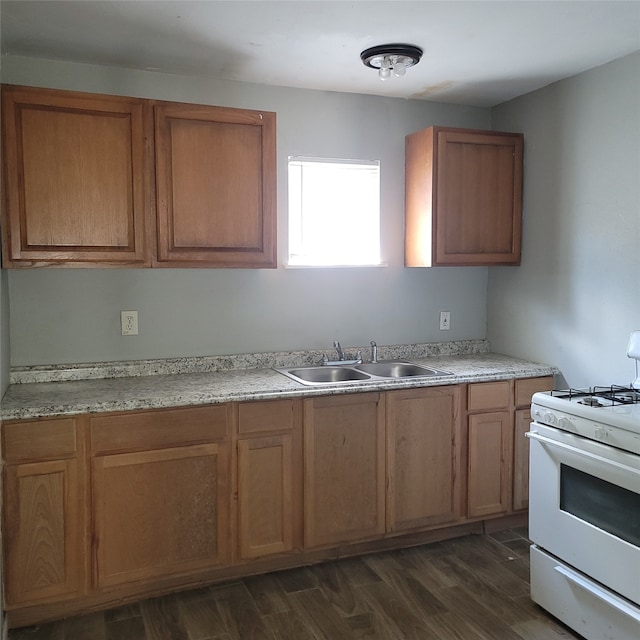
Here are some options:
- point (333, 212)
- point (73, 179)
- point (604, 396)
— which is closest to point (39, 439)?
point (73, 179)

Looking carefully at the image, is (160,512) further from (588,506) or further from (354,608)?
(588,506)

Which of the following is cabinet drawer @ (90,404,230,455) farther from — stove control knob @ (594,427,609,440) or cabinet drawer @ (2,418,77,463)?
stove control knob @ (594,427,609,440)

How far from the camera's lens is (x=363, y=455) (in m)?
2.88

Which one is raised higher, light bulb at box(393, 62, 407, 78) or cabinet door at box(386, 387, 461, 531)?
light bulb at box(393, 62, 407, 78)

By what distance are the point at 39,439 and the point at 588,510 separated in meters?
2.06

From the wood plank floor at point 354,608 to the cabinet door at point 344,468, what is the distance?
0.20 meters

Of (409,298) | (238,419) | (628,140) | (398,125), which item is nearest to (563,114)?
(628,140)

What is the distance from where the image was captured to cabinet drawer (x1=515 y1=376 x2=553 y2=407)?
3186 millimetres

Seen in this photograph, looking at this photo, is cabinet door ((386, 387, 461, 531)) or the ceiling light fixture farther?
cabinet door ((386, 387, 461, 531))

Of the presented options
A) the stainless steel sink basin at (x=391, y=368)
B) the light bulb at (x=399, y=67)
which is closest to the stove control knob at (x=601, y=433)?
the stainless steel sink basin at (x=391, y=368)

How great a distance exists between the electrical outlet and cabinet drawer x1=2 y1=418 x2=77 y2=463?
697mm

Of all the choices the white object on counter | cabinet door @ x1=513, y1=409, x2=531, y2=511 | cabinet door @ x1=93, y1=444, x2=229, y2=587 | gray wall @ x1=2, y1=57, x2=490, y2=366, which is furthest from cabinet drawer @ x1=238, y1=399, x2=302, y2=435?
the white object on counter

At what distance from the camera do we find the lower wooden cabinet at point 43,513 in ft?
7.55

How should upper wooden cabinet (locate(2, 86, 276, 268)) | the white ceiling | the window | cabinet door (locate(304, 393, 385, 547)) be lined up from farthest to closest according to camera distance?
the window → cabinet door (locate(304, 393, 385, 547)) → upper wooden cabinet (locate(2, 86, 276, 268)) → the white ceiling
